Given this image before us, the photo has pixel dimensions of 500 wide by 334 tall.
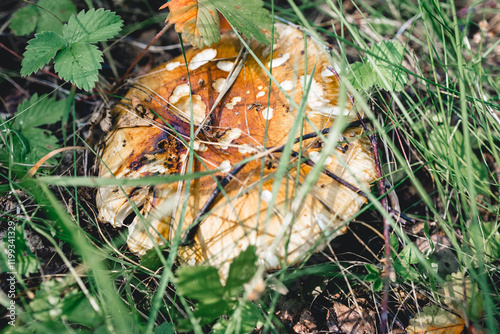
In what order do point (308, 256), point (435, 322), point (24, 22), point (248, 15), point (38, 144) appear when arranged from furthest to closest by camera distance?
point (24, 22) < point (38, 144) < point (248, 15) < point (435, 322) < point (308, 256)

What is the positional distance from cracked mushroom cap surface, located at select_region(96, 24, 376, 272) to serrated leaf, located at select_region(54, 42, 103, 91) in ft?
0.88

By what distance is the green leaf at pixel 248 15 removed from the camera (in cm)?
170

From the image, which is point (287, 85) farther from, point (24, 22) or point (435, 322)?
point (24, 22)

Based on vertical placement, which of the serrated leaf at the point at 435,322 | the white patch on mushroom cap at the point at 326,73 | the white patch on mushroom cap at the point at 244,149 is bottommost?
the serrated leaf at the point at 435,322

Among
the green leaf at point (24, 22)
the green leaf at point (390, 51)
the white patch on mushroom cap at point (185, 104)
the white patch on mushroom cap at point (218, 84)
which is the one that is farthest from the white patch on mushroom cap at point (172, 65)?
the green leaf at point (390, 51)

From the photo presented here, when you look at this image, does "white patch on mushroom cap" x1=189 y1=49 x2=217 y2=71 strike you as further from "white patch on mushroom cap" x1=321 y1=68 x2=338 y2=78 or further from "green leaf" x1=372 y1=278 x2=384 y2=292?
"green leaf" x1=372 y1=278 x2=384 y2=292

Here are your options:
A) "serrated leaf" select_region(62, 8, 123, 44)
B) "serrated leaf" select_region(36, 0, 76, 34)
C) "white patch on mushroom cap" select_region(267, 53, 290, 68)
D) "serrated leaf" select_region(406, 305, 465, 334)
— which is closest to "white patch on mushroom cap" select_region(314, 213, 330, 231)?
"serrated leaf" select_region(406, 305, 465, 334)

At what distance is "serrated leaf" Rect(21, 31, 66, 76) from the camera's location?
169 cm

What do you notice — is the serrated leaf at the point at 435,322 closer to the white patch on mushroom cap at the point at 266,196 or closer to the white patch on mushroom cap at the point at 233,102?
the white patch on mushroom cap at the point at 266,196

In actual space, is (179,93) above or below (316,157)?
above

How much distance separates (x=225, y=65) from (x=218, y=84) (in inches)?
5.5

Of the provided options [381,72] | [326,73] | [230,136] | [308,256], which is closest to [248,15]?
[326,73]

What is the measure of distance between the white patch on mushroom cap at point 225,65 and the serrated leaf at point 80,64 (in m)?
0.65

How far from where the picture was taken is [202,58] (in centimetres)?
195
